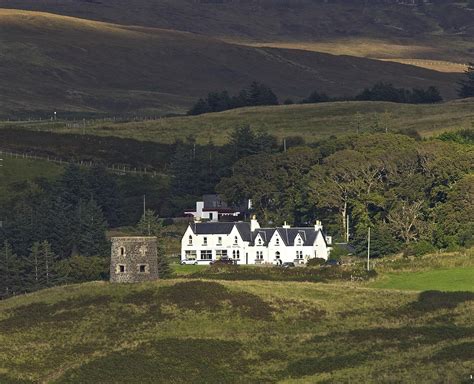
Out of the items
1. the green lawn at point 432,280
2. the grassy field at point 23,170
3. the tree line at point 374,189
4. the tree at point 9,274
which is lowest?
the green lawn at point 432,280

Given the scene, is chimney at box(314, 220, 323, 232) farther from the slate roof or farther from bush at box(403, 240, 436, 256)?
bush at box(403, 240, 436, 256)

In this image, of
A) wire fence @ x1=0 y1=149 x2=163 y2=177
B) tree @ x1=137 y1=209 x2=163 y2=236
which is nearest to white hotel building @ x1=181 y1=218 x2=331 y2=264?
tree @ x1=137 y1=209 x2=163 y2=236

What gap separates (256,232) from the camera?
134 m

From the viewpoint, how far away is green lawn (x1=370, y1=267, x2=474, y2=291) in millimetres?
106062

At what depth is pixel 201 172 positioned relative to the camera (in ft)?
535

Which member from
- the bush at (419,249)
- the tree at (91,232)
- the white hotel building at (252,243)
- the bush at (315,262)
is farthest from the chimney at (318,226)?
the tree at (91,232)

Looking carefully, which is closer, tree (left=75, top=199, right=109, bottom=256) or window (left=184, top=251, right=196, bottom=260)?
tree (left=75, top=199, right=109, bottom=256)

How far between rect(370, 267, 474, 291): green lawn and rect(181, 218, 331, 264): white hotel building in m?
17.0

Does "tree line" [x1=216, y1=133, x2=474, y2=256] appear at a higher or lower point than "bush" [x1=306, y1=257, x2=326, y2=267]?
higher

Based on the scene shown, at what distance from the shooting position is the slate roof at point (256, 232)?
131m

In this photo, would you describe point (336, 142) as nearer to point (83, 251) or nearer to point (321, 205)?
point (321, 205)

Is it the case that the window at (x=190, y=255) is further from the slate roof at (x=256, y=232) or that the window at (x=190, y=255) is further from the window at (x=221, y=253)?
the window at (x=221, y=253)

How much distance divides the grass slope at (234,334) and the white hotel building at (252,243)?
3022 cm

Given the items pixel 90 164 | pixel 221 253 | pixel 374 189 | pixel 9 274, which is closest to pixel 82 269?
pixel 9 274
